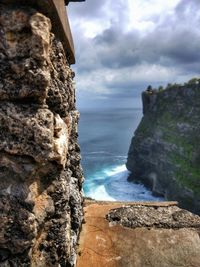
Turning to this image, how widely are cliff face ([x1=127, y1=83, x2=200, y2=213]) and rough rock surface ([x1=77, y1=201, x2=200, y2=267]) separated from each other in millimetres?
58703

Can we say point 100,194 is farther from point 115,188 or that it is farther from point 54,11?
point 54,11

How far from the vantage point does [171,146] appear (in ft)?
251

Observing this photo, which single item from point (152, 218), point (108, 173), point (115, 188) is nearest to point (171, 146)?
point (115, 188)

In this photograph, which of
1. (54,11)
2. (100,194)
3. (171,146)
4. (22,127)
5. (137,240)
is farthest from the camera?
(100,194)

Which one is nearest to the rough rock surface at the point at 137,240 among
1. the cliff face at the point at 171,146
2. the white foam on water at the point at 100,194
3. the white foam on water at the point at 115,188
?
the cliff face at the point at 171,146

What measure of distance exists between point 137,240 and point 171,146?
239 feet

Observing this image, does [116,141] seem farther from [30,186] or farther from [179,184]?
[30,186]

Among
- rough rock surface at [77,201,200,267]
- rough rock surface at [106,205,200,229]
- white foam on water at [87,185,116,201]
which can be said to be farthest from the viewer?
white foam on water at [87,185,116,201]

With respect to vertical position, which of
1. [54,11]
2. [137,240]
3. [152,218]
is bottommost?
[137,240]

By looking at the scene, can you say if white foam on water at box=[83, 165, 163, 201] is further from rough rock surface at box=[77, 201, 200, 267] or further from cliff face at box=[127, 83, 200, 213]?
rough rock surface at box=[77, 201, 200, 267]

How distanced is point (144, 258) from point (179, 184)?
66171 millimetres

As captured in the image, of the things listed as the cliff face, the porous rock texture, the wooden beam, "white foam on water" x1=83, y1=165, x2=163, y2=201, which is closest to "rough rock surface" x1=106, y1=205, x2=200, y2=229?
the porous rock texture

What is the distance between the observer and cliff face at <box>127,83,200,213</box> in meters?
68.6

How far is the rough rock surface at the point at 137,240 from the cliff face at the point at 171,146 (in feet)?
193
